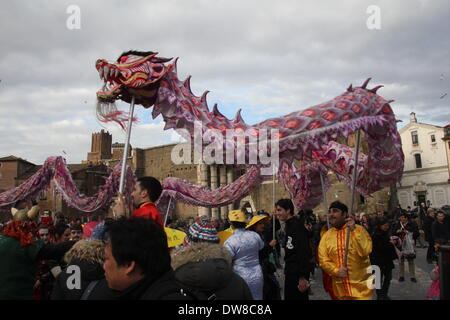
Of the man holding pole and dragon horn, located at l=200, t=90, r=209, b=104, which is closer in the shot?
the man holding pole

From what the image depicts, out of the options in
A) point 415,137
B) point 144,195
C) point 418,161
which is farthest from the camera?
point 415,137

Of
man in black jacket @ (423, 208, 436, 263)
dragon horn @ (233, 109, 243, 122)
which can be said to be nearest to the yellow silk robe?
dragon horn @ (233, 109, 243, 122)

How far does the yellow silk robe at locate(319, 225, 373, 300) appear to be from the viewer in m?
3.79

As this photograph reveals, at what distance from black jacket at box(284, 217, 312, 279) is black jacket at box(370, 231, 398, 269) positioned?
2.90 meters

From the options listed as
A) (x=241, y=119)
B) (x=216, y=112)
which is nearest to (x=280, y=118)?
(x=241, y=119)

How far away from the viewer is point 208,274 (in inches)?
78.4

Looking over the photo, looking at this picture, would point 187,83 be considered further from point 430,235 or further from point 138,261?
point 430,235

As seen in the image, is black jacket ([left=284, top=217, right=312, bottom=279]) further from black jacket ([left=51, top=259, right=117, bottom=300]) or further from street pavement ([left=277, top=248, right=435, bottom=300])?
street pavement ([left=277, top=248, right=435, bottom=300])

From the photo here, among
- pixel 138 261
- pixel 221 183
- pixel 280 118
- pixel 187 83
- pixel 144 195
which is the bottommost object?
pixel 138 261

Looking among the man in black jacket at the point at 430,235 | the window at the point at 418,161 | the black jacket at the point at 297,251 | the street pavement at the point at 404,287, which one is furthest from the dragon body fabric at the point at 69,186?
the window at the point at 418,161

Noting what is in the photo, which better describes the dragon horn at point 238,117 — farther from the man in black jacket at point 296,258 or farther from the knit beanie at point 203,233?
the knit beanie at point 203,233

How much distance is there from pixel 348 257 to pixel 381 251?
3.10 m

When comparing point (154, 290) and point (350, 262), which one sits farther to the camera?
point (350, 262)
